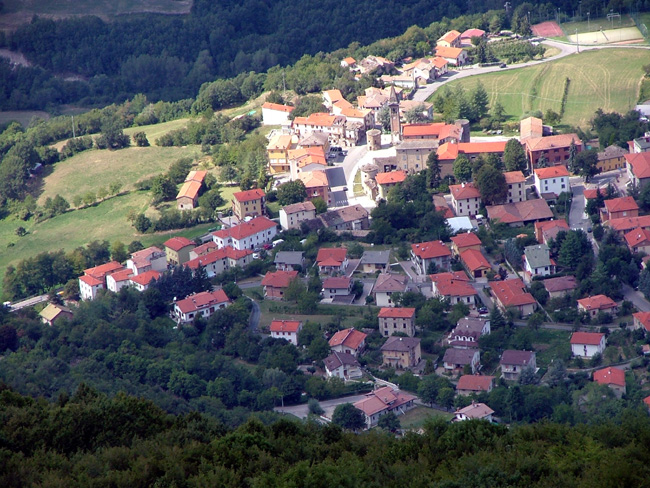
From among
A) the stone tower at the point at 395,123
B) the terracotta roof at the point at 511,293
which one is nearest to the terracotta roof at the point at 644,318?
the terracotta roof at the point at 511,293

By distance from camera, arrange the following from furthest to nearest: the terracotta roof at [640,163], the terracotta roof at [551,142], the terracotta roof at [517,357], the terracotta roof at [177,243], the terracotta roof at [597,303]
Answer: the terracotta roof at [551,142], the terracotta roof at [177,243], the terracotta roof at [640,163], the terracotta roof at [597,303], the terracotta roof at [517,357]

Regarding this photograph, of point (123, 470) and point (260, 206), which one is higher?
point (123, 470)

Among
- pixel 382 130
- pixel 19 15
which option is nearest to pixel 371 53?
pixel 382 130

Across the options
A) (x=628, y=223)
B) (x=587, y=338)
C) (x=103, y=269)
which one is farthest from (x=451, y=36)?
(x=587, y=338)

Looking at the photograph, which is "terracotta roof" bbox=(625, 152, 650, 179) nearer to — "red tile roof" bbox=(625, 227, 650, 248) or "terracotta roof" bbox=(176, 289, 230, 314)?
"red tile roof" bbox=(625, 227, 650, 248)

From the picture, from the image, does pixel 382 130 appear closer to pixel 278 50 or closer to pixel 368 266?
pixel 368 266

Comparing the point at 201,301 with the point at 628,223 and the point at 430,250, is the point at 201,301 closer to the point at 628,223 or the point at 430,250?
the point at 430,250

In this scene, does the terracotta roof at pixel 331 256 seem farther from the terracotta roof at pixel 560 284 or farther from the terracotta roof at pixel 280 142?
the terracotta roof at pixel 280 142
